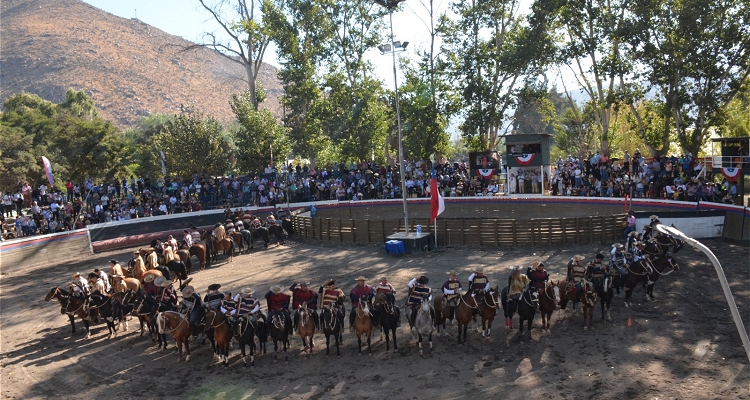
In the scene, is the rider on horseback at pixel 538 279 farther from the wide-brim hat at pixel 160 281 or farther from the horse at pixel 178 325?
the wide-brim hat at pixel 160 281

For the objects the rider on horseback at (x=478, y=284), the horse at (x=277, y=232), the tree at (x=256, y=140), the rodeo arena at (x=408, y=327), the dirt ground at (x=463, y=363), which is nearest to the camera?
the dirt ground at (x=463, y=363)

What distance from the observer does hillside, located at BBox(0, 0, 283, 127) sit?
120500mm

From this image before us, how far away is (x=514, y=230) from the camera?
26188mm

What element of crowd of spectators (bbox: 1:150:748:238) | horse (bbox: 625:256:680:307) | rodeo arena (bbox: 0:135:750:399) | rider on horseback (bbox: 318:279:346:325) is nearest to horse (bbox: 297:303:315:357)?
rodeo arena (bbox: 0:135:750:399)

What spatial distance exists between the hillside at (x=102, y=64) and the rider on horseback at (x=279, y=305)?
359ft

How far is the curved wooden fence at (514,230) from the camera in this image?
25.8 meters

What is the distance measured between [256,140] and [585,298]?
1323 inches

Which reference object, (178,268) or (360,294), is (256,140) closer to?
(178,268)

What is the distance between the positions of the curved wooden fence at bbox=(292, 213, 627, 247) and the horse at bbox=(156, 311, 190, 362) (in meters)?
14.0

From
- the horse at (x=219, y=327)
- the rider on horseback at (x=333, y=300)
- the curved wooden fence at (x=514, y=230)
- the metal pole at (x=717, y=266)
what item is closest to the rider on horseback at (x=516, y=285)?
the rider on horseback at (x=333, y=300)

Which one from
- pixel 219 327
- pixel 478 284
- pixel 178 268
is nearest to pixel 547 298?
pixel 478 284

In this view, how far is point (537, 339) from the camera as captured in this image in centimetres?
1504

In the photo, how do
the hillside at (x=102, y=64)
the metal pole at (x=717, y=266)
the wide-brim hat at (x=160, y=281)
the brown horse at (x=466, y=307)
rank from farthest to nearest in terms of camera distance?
the hillside at (x=102, y=64), the wide-brim hat at (x=160, y=281), the brown horse at (x=466, y=307), the metal pole at (x=717, y=266)

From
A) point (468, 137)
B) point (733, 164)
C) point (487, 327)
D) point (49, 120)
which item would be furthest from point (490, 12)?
point (49, 120)
